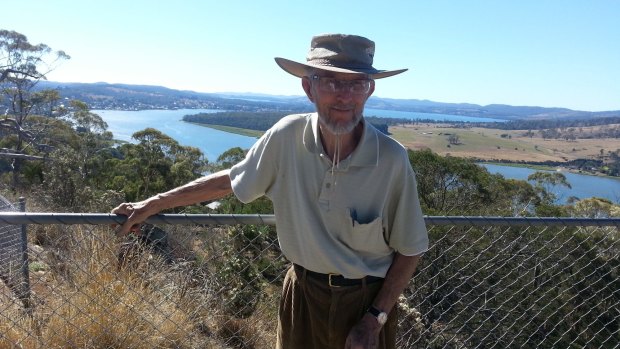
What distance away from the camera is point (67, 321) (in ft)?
8.25

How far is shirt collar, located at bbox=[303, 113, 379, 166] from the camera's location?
5.61ft

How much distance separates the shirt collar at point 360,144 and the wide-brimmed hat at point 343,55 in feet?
0.65

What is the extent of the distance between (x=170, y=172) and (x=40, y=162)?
6.16 metres

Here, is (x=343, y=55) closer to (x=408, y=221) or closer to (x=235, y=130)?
(x=408, y=221)

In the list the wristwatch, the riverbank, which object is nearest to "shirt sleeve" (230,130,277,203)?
the wristwatch

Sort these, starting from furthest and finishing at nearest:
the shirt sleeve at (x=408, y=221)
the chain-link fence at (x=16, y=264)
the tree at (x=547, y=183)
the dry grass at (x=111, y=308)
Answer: the tree at (x=547, y=183), the chain-link fence at (x=16, y=264), the dry grass at (x=111, y=308), the shirt sleeve at (x=408, y=221)

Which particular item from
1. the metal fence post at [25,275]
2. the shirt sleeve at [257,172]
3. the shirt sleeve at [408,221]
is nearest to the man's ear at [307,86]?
the shirt sleeve at [257,172]

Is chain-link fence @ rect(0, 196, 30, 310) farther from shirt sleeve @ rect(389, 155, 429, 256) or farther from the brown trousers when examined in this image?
shirt sleeve @ rect(389, 155, 429, 256)

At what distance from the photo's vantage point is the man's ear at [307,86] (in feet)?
5.82

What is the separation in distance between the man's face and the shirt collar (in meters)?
0.07

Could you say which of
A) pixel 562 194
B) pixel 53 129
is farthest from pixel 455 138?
pixel 53 129

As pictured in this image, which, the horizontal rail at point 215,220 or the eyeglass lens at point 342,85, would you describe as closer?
the eyeglass lens at point 342,85

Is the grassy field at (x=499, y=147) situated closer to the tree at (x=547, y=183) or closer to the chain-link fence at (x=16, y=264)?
the tree at (x=547, y=183)

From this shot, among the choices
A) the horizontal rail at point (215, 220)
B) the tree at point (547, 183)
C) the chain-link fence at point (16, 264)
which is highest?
the horizontal rail at point (215, 220)
